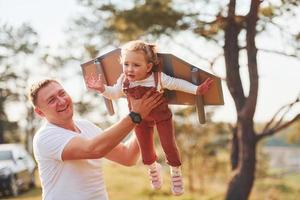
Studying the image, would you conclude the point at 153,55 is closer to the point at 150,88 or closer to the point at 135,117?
the point at 150,88

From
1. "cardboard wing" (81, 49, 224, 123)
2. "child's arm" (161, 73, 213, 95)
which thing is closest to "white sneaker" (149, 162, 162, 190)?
"cardboard wing" (81, 49, 224, 123)

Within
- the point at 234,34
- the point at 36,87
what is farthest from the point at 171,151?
the point at 234,34

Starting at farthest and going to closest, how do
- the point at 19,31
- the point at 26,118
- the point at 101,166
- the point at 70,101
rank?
the point at 26,118 → the point at 19,31 → the point at 101,166 → the point at 70,101

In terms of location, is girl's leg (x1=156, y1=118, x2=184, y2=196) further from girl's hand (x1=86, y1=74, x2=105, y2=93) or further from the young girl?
girl's hand (x1=86, y1=74, x2=105, y2=93)

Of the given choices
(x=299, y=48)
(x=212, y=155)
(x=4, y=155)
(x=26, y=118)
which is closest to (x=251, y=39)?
(x=299, y=48)

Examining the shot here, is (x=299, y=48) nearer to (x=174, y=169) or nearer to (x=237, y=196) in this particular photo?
(x=237, y=196)

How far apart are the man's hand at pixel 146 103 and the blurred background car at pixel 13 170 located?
45.7ft

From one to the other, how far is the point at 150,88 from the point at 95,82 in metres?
0.47

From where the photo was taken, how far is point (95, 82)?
3840 millimetres

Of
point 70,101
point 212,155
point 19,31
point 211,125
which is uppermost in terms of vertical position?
point 70,101

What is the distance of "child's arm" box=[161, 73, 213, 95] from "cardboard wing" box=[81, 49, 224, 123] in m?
0.03

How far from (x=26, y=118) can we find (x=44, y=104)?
120ft

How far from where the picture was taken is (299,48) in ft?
41.8

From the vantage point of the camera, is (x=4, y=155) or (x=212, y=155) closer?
(x=4, y=155)
